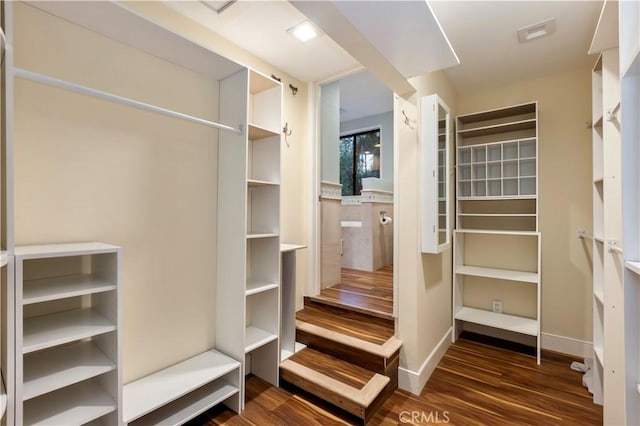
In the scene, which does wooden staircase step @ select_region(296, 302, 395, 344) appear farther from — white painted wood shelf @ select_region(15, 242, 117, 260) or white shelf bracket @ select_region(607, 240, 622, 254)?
white painted wood shelf @ select_region(15, 242, 117, 260)

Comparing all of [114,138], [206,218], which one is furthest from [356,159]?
[114,138]

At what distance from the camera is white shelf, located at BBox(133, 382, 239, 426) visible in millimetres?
1625

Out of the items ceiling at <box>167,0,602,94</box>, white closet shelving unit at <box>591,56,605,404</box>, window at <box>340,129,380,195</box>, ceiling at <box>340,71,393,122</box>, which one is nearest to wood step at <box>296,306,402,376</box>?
white closet shelving unit at <box>591,56,605,404</box>

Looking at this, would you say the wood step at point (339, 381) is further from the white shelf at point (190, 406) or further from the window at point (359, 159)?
the window at point (359, 159)

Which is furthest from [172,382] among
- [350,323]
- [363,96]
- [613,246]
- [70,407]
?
[363,96]

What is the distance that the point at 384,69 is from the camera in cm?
173

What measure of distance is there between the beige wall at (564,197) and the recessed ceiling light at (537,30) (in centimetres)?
81

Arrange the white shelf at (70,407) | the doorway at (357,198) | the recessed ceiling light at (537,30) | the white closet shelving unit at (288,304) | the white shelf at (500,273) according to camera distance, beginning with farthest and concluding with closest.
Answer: the doorway at (357,198)
the white shelf at (500,273)
the white closet shelving unit at (288,304)
the recessed ceiling light at (537,30)
the white shelf at (70,407)

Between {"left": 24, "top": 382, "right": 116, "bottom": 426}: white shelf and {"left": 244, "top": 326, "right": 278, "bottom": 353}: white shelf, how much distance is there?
0.76 m

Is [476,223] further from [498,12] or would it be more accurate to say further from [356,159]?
[356,159]

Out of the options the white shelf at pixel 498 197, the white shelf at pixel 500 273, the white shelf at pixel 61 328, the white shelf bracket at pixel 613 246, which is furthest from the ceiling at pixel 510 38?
the white shelf at pixel 61 328

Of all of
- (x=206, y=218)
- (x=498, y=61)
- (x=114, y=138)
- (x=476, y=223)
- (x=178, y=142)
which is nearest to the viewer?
(x=114, y=138)

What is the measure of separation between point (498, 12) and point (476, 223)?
75.8 inches

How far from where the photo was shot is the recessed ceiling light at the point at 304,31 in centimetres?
209
